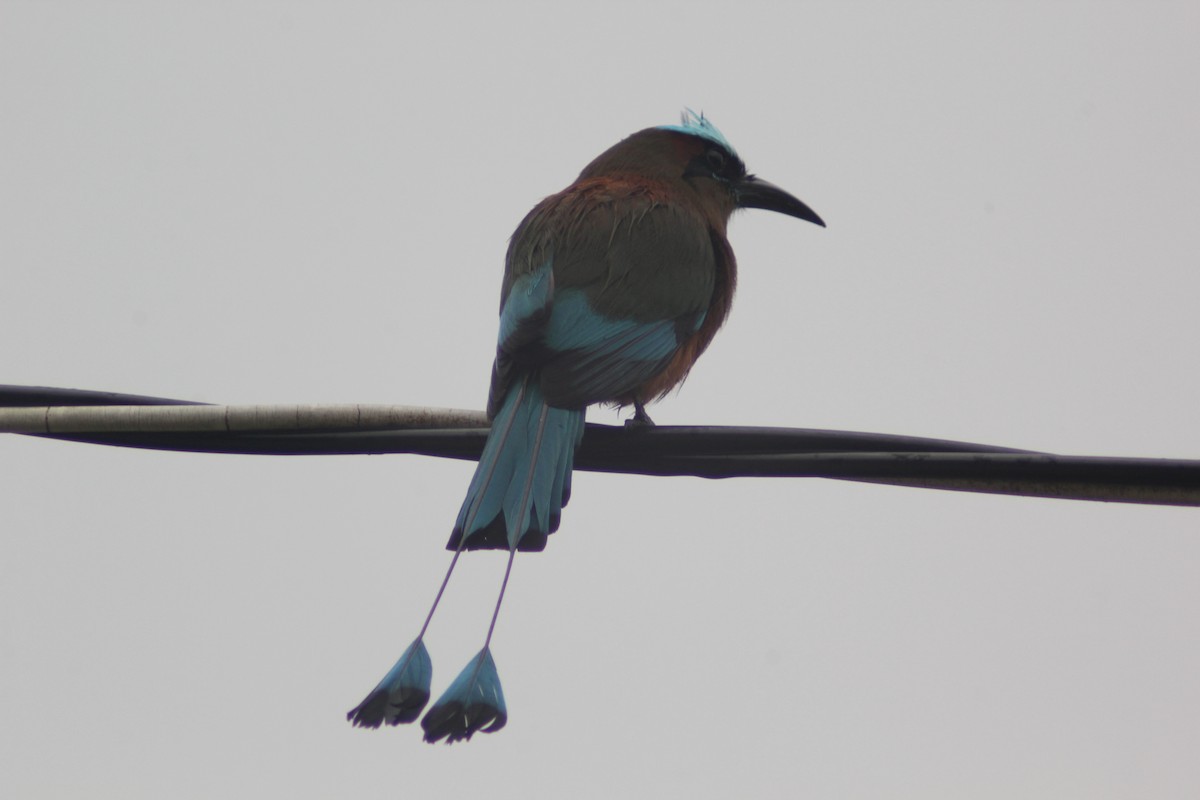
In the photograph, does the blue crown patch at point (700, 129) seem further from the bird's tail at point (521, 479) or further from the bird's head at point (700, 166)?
the bird's tail at point (521, 479)

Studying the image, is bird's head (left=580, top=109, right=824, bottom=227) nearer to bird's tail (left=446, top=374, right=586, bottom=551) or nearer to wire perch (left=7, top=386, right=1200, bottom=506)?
bird's tail (left=446, top=374, right=586, bottom=551)

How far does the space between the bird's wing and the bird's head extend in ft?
2.23

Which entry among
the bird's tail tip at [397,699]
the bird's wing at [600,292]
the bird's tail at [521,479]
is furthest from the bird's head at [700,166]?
the bird's tail tip at [397,699]

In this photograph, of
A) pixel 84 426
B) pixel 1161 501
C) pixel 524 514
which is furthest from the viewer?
pixel 524 514

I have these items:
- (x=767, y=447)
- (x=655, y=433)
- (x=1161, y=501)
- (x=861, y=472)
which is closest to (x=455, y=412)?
(x=655, y=433)

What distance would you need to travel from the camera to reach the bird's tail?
3.50 metres

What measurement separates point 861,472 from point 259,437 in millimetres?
1316

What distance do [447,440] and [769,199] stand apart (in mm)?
3112

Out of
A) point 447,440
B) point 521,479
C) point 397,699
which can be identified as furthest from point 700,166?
point 397,699

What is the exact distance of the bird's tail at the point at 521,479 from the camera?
11.5ft

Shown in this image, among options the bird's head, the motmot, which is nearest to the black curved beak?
the bird's head

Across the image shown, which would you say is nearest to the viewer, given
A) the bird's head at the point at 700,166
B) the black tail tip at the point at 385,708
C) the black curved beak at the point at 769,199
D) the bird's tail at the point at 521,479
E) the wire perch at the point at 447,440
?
the wire perch at the point at 447,440

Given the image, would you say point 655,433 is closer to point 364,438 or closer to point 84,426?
point 364,438

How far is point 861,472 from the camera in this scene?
9.21 ft
